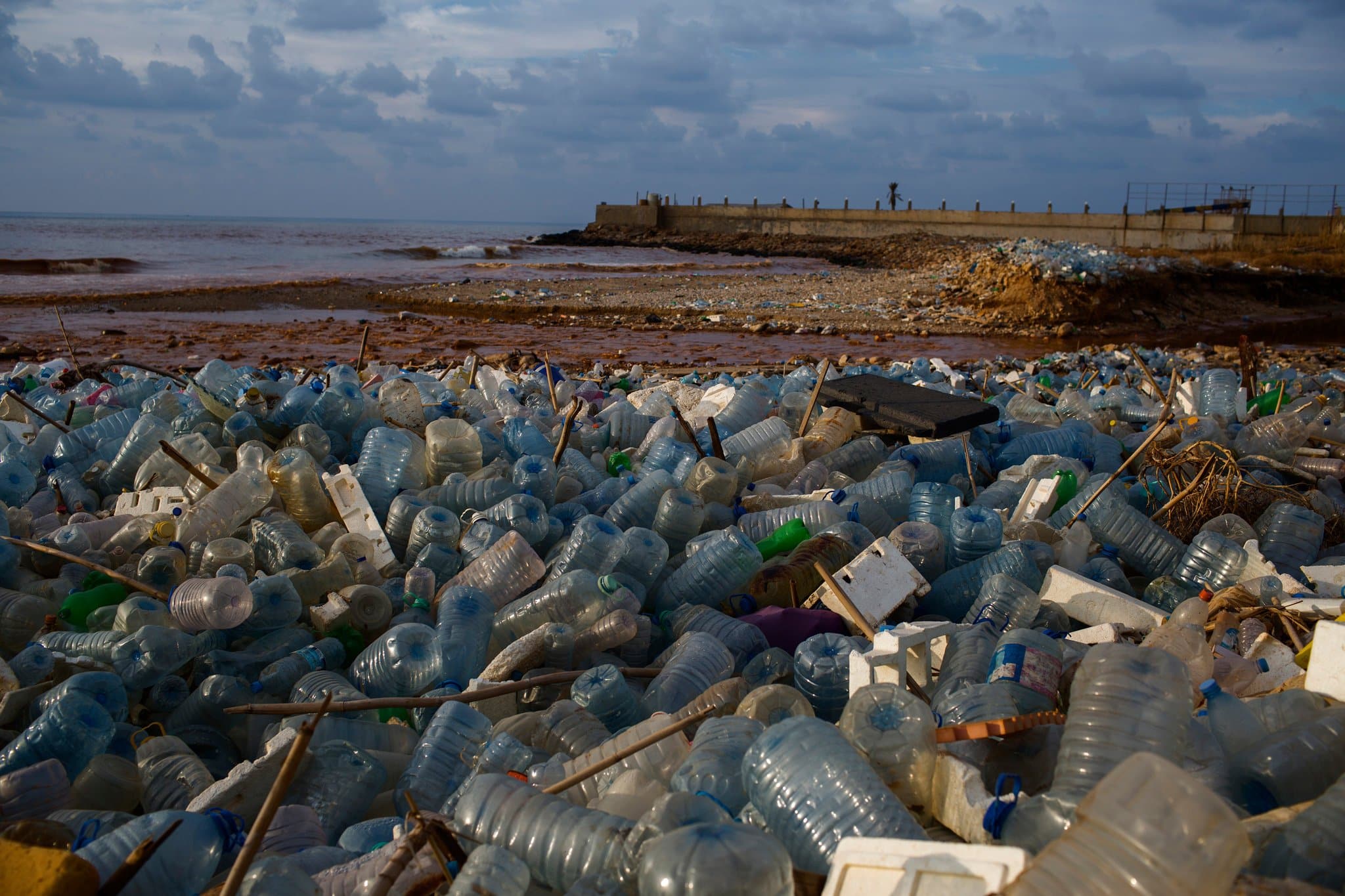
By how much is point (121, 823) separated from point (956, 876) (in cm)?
181

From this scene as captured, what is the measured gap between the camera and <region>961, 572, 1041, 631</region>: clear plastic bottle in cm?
294

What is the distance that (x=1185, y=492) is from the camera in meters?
3.56

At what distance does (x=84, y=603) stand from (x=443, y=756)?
4.93 ft

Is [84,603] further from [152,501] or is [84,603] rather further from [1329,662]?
[1329,662]

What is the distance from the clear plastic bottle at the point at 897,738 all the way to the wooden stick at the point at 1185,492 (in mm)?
2067

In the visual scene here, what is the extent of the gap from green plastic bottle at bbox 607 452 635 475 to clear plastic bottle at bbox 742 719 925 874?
273cm

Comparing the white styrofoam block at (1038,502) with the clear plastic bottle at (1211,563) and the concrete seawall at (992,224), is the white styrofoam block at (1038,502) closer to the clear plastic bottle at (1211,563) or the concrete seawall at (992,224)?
the clear plastic bottle at (1211,563)

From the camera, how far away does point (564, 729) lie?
95.4 inches

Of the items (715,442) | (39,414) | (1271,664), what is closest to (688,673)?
(1271,664)

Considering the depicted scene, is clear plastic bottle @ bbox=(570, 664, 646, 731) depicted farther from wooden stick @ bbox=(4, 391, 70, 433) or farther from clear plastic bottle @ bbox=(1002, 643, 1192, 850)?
wooden stick @ bbox=(4, 391, 70, 433)

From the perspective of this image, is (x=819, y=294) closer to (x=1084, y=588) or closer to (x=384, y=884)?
(x=1084, y=588)

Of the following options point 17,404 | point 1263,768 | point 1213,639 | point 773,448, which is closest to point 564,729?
point 1263,768

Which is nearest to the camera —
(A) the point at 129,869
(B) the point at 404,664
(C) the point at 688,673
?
(A) the point at 129,869

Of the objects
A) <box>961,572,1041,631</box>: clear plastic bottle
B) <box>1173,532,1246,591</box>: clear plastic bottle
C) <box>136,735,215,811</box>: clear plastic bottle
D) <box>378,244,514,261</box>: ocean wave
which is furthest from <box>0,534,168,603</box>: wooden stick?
<box>378,244,514,261</box>: ocean wave
